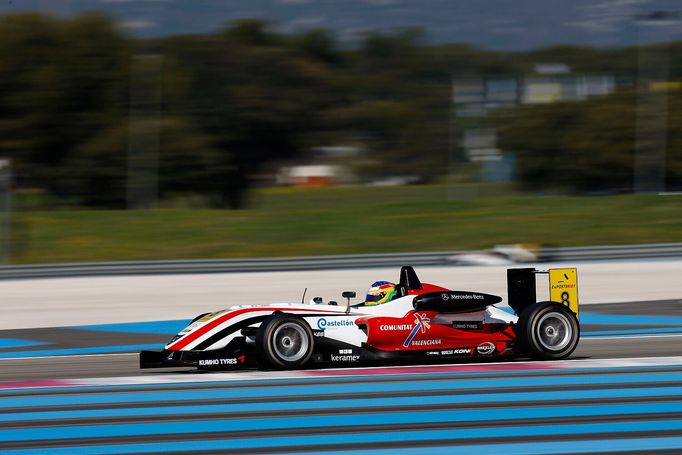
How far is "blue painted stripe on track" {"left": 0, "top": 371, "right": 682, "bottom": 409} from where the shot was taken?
7.82 metres

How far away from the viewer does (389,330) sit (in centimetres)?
912

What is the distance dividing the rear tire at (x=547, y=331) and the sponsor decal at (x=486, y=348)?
253 mm

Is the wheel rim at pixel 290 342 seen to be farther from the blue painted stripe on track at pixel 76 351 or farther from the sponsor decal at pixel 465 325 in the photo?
the blue painted stripe on track at pixel 76 351

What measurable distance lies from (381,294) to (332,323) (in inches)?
24.8

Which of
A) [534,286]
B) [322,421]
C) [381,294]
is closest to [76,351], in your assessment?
[381,294]

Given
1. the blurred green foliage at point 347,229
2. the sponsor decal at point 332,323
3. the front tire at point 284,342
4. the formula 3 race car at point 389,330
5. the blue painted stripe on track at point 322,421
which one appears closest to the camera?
the blue painted stripe on track at point 322,421

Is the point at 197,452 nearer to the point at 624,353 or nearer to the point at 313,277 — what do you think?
the point at 624,353

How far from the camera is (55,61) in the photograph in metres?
39.1

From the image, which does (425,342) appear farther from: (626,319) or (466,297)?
(626,319)

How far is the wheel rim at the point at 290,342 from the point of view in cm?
873

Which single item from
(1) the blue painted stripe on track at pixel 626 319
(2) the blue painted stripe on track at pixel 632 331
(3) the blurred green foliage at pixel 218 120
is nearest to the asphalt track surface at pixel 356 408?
(2) the blue painted stripe on track at pixel 632 331

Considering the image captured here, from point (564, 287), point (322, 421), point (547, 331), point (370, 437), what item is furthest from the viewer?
point (564, 287)

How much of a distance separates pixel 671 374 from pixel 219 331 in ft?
12.2

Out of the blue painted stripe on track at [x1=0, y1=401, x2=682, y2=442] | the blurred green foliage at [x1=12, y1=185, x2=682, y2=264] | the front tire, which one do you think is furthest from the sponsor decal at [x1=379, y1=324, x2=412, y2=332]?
the blurred green foliage at [x1=12, y1=185, x2=682, y2=264]
